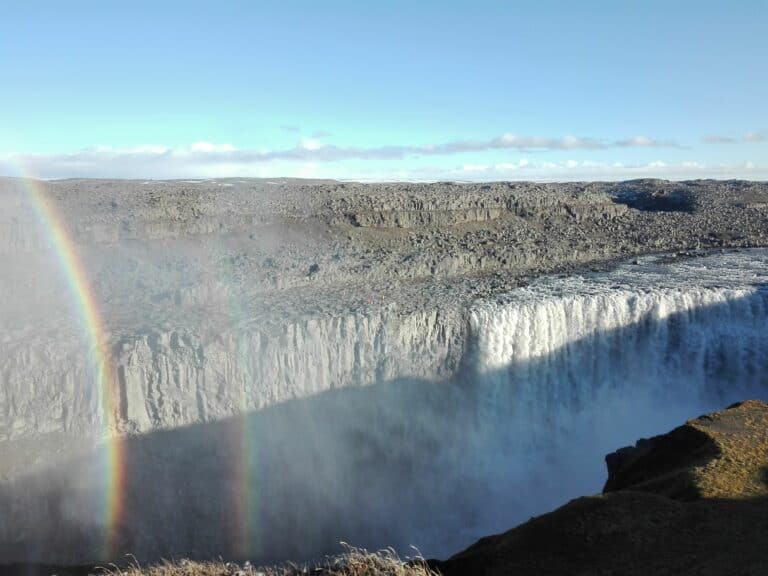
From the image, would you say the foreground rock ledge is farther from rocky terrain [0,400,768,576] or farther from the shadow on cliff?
the shadow on cliff

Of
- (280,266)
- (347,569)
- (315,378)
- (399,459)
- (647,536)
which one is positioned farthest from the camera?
(280,266)

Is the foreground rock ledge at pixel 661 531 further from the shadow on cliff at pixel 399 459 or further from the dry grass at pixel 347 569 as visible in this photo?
the shadow on cliff at pixel 399 459

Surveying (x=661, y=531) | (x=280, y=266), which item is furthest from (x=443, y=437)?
(x=661, y=531)

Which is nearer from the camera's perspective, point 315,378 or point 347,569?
point 347,569

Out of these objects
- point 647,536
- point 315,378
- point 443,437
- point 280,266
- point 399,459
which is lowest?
point 399,459

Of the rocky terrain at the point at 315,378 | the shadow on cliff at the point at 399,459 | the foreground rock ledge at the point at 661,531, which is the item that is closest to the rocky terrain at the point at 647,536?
the foreground rock ledge at the point at 661,531

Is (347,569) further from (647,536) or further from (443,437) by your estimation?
(443,437)

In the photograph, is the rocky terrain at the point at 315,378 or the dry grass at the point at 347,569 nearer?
the dry grass at the point at 347,569
